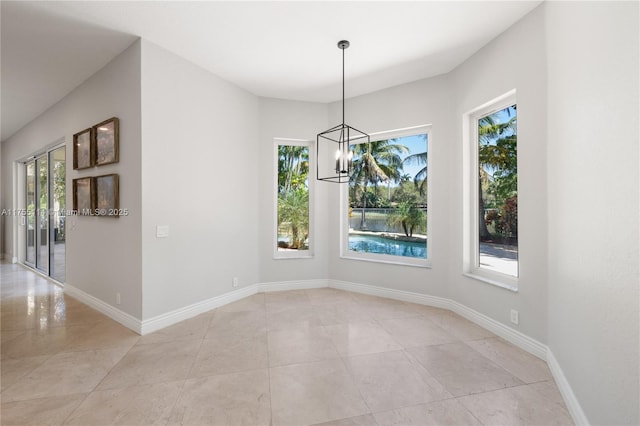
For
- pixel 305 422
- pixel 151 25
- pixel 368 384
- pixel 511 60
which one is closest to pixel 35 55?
pixel 151 25

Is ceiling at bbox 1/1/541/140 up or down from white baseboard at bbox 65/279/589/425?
up

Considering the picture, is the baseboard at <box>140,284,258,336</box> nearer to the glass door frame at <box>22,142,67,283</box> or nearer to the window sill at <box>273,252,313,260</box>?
the window sill at <box>273,252,313,260</box>

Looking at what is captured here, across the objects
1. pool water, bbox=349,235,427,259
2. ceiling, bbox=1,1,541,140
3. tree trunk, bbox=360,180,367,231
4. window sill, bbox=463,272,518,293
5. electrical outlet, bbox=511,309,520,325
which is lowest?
electrical outlet, bbox=511,309,520,325

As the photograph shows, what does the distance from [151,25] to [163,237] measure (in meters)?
1.95

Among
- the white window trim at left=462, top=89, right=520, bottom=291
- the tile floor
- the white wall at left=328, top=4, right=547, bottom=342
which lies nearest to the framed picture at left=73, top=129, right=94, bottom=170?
the tile floor

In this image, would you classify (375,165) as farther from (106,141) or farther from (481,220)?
(106,141)

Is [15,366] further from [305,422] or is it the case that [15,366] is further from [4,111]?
[4,111]

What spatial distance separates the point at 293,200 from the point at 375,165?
132 cm

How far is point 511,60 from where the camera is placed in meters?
2.60

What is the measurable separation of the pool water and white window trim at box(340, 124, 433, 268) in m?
0.06

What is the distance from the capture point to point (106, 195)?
3.15m

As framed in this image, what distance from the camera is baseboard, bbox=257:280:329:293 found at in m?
4.23

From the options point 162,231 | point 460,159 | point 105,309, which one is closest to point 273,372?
point 162,231

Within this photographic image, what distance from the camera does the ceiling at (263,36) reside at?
7.72 feet
